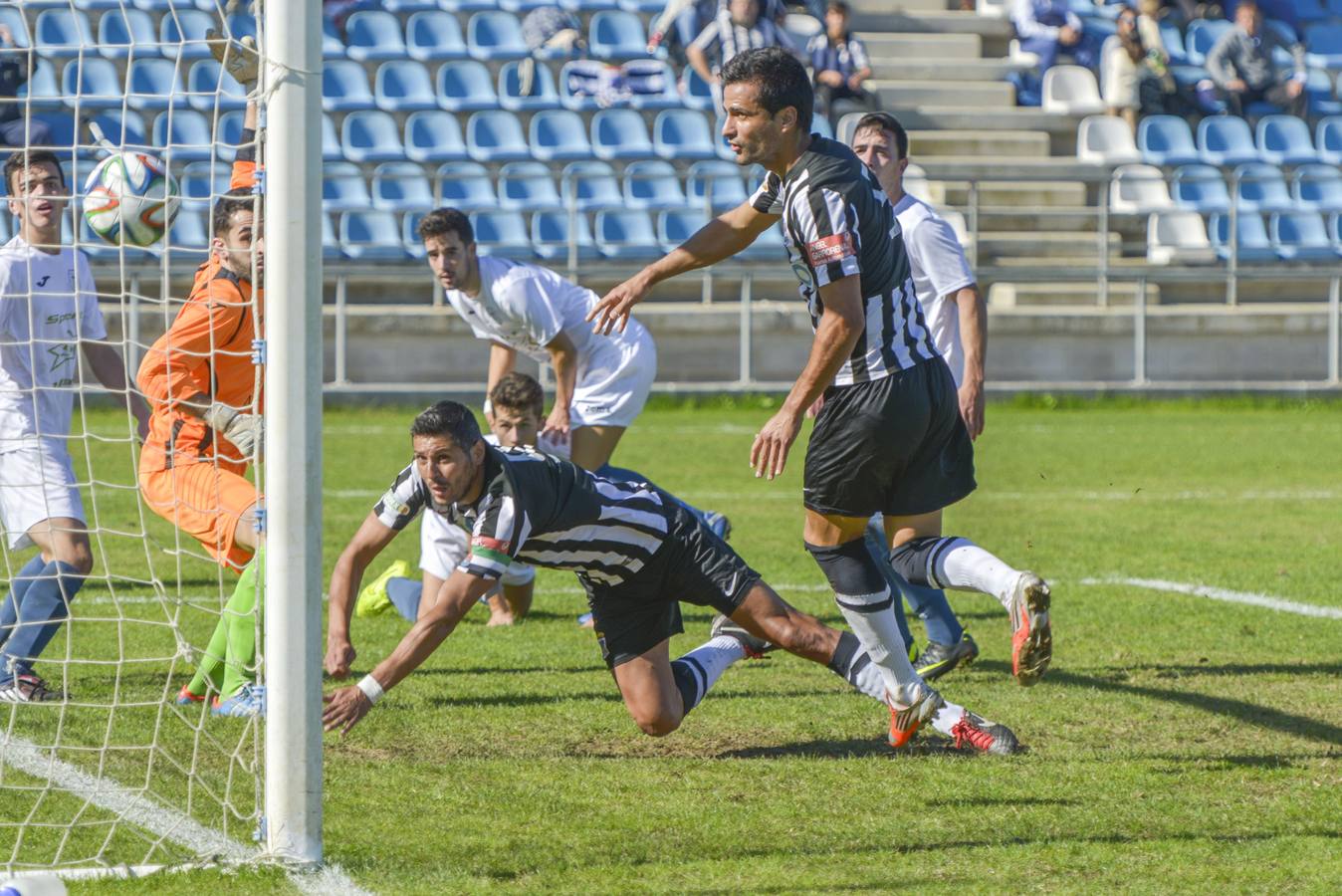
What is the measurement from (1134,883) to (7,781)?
10.7 ft

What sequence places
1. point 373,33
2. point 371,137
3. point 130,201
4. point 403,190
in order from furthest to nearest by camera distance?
point 373,33 < point 371,137 < point 403,190 < point 130,201

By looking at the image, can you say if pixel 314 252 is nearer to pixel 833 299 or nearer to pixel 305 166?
pixel 305 166

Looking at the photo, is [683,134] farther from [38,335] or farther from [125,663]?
[125,663]

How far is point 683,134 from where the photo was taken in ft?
69.5

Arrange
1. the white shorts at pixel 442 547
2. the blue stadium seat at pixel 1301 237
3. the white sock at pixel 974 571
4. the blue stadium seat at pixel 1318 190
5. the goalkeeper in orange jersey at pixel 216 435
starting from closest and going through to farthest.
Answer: the white sock at pixel 974 571, the goalkeeper in orange jersey at pixel 216 435, the white shorts at pixel 442 547, the blue stadium seat at pixel 1301 237, the blue stadium seat at pixel 1318 190

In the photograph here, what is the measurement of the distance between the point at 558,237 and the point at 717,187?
2102mm

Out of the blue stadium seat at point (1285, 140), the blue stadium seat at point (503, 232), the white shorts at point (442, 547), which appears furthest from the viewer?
the blue stadium seat at point (1285, 140)

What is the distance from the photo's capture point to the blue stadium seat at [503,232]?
19.3 metres

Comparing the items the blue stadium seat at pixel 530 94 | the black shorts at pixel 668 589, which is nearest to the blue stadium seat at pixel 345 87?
the blue stadium seat at pixel 530 94

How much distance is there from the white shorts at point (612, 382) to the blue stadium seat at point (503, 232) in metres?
10.9

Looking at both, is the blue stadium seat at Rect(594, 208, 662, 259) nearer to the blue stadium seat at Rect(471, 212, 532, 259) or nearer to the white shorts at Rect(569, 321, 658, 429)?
the blue stadium seat at Rect(471, 212, 532, 259)

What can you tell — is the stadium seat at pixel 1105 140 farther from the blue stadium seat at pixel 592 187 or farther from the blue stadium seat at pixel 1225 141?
the blue stadium seat at pixel 592 187

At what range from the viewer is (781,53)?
5176 mm

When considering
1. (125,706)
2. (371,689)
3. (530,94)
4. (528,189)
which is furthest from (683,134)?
(371,689)
